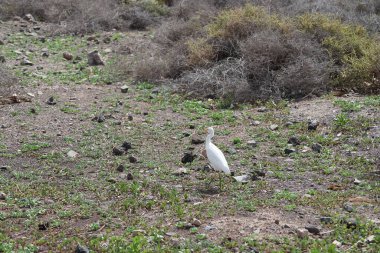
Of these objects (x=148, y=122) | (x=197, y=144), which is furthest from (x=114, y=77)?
(x=197, y=144)

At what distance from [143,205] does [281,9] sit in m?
9.04

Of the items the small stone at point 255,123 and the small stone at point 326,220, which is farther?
the small stone at point 255,123

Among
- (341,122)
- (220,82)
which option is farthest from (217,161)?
(220,82)

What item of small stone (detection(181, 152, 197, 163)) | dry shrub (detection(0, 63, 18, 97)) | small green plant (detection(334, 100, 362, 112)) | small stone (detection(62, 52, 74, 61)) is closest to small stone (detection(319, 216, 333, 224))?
small stone (detection(181, 152, 197, 163))

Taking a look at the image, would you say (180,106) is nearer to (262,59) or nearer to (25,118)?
(262,59)

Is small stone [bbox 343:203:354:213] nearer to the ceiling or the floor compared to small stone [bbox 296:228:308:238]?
nearer to the floor

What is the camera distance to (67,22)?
16.0 metres

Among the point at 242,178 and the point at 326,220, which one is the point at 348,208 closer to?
the point at 326,220

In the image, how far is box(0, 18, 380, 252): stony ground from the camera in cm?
538

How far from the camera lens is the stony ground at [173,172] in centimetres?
538

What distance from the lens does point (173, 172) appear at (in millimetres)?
7137

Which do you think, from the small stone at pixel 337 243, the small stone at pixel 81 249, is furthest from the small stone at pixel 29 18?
the small stone at pixel 337 243

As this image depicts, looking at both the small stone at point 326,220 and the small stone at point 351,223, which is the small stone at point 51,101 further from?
the small stone at point 351,223

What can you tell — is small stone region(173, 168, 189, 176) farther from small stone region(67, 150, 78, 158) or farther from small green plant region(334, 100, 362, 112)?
small green plant region(334, 100, 362, 112)
